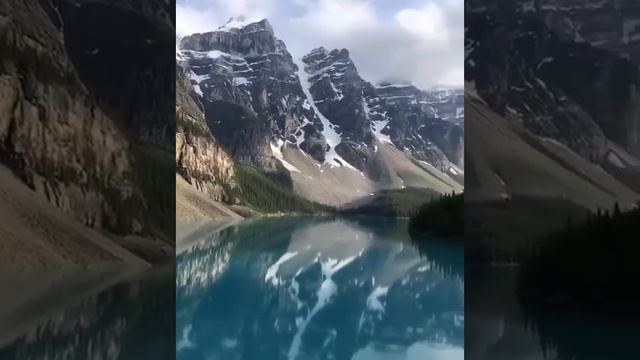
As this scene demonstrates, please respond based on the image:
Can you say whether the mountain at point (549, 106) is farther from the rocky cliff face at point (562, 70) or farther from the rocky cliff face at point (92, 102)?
the rocky cliff face at point (92, 102)

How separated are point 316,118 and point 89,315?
6874 cm

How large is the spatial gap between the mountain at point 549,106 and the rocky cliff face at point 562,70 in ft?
0.04

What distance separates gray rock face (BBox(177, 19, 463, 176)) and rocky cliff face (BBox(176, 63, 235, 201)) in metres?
16.8

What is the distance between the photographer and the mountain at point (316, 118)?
6272cm

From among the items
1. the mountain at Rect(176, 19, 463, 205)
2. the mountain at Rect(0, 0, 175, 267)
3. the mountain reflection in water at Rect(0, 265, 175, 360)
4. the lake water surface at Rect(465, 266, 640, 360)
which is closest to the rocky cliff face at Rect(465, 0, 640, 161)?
the lake water surface at Rect(465, 266, 640, 360)

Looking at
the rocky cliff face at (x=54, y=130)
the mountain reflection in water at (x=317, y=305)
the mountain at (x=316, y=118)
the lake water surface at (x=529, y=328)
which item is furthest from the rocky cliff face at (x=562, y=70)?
the mountain at (x=316, y=118)

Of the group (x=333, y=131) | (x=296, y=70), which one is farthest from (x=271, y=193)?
(x=296, y=70)

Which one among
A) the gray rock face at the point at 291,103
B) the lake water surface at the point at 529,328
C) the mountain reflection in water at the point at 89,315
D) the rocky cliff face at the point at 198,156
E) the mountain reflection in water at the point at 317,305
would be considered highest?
the gray rock face at the point at 291,103

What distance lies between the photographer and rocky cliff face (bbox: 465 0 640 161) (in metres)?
9.04

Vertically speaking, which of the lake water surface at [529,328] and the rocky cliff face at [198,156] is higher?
the rocky cliff face at [198,156]

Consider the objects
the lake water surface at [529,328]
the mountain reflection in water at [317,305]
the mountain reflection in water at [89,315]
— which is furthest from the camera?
the mountain reflection in water at [317,305]

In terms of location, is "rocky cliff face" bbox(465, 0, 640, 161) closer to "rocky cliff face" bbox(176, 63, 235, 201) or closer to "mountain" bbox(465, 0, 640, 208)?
"mountain" bbox(465, 0, 640, 208)

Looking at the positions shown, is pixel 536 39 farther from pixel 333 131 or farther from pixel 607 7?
pixel 333 131

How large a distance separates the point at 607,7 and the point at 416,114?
62971 millimetres
